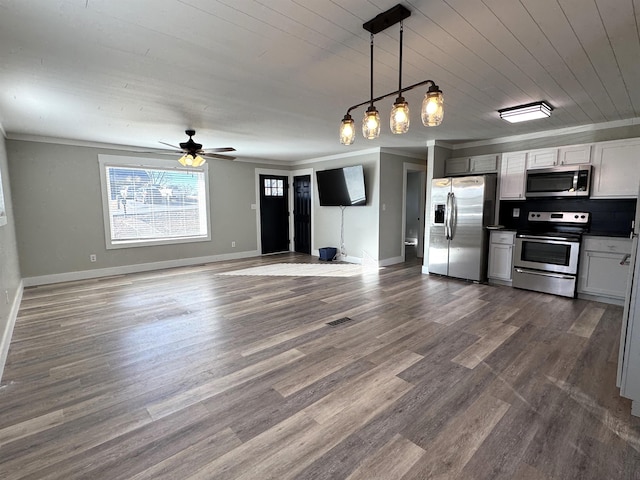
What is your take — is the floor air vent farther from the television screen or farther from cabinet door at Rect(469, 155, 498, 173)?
cabinet door at Rect(469, 155, 498, 173)

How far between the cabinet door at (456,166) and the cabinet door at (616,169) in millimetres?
1755

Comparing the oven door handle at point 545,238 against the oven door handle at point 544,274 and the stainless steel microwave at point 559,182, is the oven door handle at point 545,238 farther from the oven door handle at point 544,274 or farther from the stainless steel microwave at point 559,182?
the stainless steel microwave at point 559,182

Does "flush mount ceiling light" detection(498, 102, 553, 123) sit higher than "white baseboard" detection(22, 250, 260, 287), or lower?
higher

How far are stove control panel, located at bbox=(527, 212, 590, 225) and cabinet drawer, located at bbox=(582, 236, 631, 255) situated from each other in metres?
0.54

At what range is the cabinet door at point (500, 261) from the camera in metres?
4.82

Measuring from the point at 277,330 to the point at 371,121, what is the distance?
2224mm

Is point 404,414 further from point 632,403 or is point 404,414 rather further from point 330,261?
point 330,261

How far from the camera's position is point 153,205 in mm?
6219

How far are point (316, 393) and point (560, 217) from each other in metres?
4.59

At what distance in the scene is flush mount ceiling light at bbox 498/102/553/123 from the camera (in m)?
3.46

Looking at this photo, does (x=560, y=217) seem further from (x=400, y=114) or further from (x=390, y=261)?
(x=400, y=114)

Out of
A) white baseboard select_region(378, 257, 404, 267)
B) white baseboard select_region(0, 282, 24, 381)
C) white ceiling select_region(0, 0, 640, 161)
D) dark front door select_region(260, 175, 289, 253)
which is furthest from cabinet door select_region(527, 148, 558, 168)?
white baseboard select_region(0, 282, 24, 381)

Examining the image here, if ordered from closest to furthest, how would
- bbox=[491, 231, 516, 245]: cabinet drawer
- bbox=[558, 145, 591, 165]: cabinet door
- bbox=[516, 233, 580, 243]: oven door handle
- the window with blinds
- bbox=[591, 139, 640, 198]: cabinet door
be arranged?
bbox=[591, 139, 640, 198]: cabinet door → bbox=[516, 233, 580, 243]: oven door handle → bbox=[558, 145, 591, 165]: cabinet door → bbox=[491, 231, 516, 245]: cabinet drawer → the window with blinds

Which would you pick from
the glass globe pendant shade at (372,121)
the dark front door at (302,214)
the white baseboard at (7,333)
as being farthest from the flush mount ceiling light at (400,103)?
the dark front door at (302,214)
